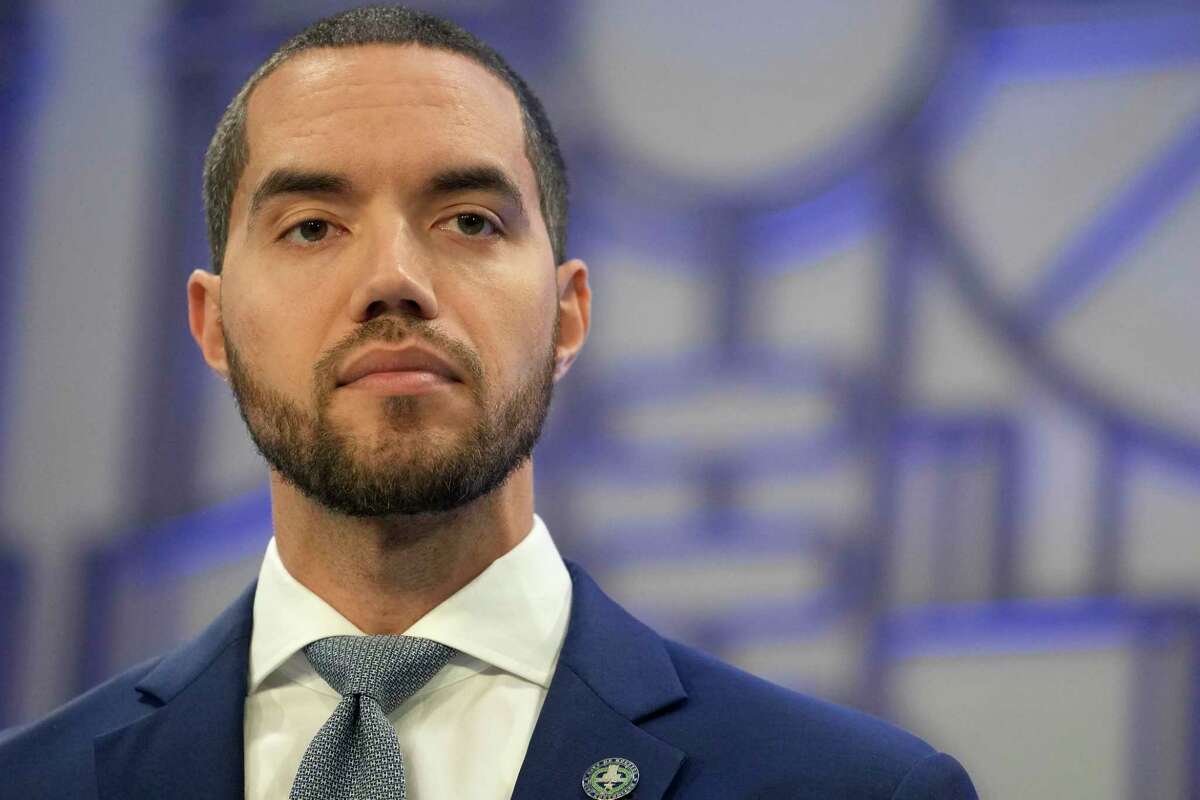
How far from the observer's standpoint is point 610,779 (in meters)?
1.94

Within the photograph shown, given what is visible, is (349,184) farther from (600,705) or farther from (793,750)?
(793,750)

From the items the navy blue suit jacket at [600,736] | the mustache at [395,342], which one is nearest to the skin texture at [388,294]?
the mustache at [395,342]

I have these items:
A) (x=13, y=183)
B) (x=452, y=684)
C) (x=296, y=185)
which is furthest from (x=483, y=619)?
(x=13, y=183)

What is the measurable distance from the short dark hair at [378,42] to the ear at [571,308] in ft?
0.10

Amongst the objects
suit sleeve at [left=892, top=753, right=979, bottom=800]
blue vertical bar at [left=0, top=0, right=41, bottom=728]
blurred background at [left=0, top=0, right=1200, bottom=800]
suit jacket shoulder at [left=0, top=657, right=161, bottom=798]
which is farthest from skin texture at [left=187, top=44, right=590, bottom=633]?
blue vertical bar at [left=0, top=0, right=41, bottom=728]

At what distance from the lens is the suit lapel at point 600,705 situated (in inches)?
76.2

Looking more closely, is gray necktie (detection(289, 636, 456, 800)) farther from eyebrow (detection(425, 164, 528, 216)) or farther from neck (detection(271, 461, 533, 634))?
eyebrow (detection(425, 164, 528, 216))

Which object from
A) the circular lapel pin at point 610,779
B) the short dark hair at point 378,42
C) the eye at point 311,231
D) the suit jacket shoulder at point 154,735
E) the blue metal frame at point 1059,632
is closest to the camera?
the circular lapel pin at point 610,779

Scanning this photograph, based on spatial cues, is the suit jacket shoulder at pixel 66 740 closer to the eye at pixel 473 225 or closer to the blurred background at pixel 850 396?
the eye at pixel 473 225

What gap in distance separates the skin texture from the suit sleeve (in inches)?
26.0

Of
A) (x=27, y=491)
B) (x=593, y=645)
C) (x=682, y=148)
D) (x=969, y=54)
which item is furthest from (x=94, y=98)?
(x=593, y=645)

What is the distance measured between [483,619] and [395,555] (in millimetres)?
154

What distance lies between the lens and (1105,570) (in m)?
3.23

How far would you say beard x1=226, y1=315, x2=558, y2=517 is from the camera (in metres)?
1.98
